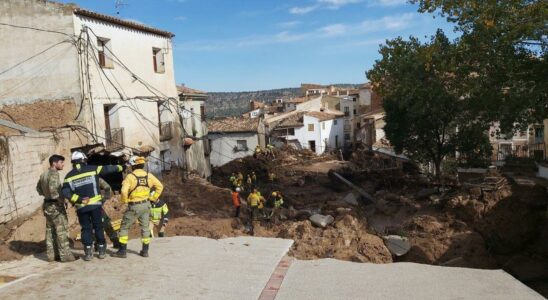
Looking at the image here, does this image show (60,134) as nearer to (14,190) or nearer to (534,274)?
(14,190)

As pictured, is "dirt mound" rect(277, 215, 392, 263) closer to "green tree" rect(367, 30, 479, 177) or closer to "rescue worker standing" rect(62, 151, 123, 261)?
"rescue worker standing" rect(62, 151, 123, 261)

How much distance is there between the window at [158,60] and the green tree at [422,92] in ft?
35.8

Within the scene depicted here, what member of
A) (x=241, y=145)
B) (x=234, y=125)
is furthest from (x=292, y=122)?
(x=241, y=145)

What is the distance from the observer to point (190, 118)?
2692cm

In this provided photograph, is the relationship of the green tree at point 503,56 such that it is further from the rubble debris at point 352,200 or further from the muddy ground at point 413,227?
the rubble debris at point 352,200

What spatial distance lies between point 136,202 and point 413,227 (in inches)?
377

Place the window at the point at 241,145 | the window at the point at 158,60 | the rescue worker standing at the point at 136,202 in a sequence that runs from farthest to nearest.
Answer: the window at the point at 241,145
the window at the point at 158,60
the rescue worker standing at the point at 136,202

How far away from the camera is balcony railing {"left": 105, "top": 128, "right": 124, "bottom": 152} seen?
17.9 m

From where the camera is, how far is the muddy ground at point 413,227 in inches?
372

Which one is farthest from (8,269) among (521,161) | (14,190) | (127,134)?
(521,161)

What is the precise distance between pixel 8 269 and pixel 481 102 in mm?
13982

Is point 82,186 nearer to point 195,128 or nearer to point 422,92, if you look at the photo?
point 422,92

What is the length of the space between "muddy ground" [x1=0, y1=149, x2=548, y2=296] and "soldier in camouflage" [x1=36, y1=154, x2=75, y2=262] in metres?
0.91

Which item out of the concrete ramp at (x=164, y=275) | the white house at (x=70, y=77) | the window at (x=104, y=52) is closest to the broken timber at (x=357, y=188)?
the white house at (x=70, y=77)
